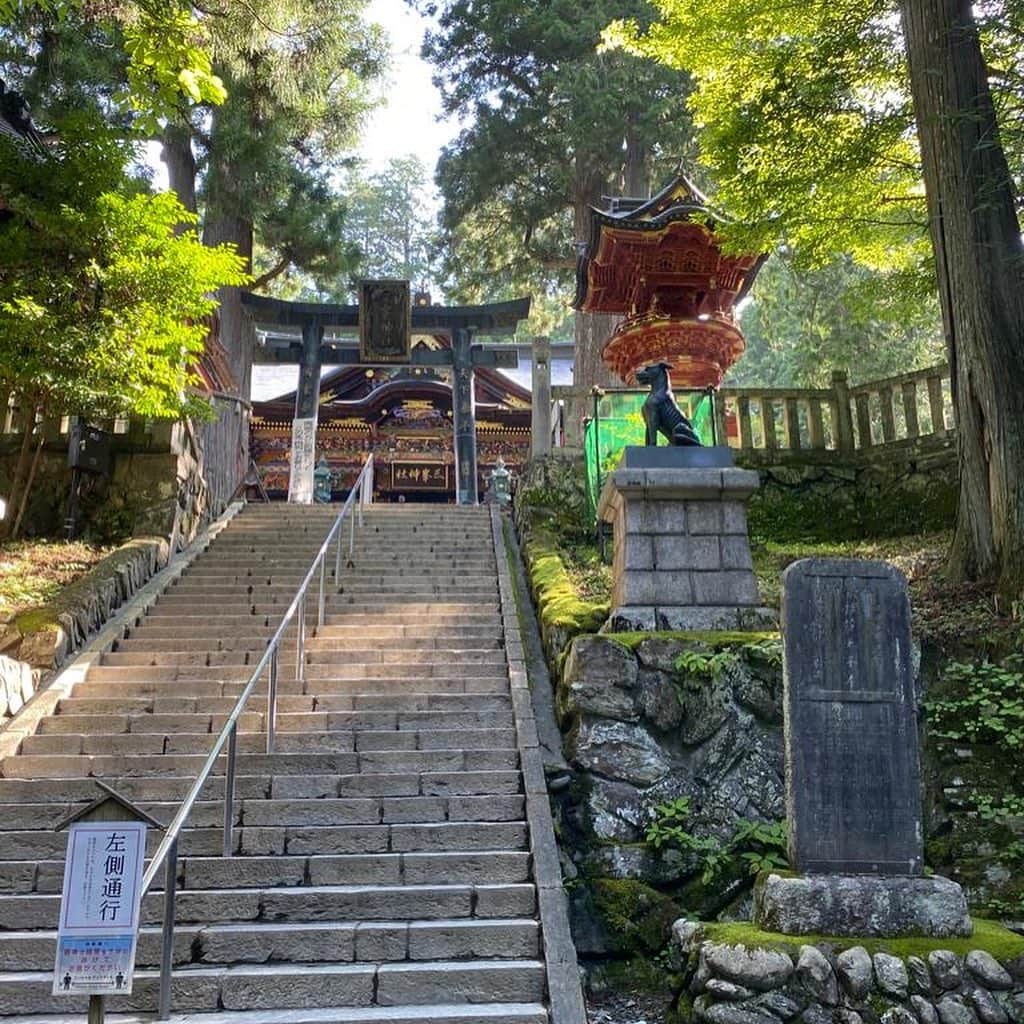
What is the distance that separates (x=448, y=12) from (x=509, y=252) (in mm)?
5119

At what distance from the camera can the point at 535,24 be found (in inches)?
723

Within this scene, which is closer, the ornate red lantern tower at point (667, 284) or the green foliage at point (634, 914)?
the green foliage at point (634, 914)

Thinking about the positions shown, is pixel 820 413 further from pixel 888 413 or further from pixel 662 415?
pixel 662 415

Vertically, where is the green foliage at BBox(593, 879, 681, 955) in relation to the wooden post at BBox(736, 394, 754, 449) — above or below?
below

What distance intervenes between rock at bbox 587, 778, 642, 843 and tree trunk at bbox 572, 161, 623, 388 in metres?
13.1

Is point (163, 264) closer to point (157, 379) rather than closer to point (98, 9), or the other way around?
point (157, 379)

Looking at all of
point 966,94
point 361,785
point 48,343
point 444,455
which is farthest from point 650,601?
point 444,455

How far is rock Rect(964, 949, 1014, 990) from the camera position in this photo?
4.03 m

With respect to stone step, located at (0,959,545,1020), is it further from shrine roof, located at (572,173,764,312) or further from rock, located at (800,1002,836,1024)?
shrine roof, located at (572,173,764,312)

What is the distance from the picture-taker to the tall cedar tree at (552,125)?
1772 cm

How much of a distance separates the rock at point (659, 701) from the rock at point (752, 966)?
84.8 inches

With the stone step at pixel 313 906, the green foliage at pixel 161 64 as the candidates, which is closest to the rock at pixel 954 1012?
the stone step at pixel 313 906

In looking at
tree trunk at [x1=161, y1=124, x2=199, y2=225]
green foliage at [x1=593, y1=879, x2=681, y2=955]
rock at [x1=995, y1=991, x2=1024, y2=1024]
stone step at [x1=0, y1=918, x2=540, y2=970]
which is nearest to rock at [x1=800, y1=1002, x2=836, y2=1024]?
rock at [x1=995, y1=991, x2=1024, y2=1024]

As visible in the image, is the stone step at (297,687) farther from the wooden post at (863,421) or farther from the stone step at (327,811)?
the wooden post at (863,421)
